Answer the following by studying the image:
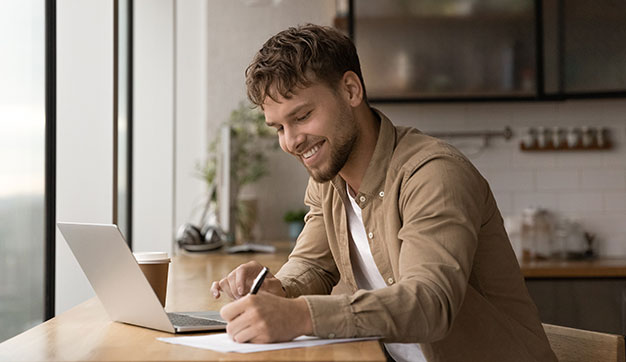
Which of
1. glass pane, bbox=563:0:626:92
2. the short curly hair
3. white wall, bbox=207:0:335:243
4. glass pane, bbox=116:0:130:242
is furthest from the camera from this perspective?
white wall, bbox=207:0:335:243

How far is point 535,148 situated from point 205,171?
73.3 inches

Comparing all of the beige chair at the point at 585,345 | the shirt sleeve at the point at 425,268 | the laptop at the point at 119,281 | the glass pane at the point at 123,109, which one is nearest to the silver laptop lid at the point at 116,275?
the laptop at the point at 119,281

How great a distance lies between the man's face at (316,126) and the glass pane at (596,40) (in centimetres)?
259

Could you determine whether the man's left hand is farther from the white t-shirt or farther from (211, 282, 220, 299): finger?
the white t-shirt

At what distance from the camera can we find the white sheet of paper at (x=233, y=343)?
1226 mm

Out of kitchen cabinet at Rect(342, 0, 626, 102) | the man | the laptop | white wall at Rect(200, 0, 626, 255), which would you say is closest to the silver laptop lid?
the laptop

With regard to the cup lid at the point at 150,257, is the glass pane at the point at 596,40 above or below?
above

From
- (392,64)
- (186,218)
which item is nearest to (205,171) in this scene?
(186,218)

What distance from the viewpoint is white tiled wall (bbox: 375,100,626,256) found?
4.23m

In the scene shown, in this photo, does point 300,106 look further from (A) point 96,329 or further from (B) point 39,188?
(B) point 39,188

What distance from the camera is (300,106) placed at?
1622mm

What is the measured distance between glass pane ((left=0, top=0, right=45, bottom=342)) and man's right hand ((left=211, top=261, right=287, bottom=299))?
0.84 meters

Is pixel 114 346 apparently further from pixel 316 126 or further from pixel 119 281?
pixel 316 126

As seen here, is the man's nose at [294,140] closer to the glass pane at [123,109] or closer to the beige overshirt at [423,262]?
the beige overshirt at [423,262]
